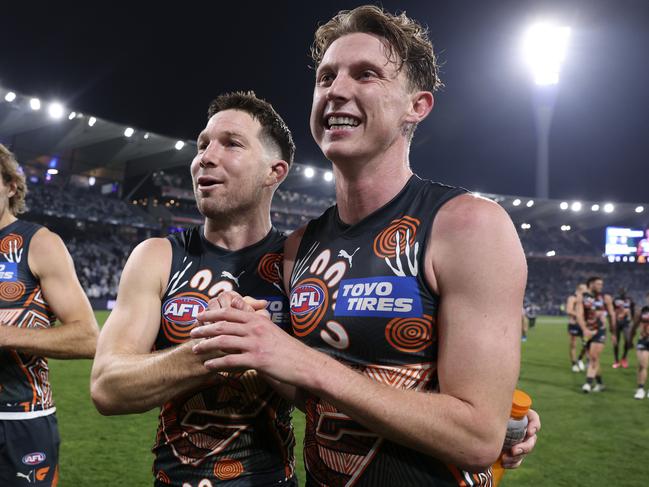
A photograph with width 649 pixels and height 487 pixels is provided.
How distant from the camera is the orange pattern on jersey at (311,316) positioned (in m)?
1.84

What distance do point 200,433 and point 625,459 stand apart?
6624mm

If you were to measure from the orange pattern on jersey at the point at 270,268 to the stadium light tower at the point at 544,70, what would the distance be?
5472 centimetres

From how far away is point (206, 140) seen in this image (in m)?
2.58

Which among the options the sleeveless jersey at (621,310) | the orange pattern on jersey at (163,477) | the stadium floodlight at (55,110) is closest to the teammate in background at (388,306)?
the orange pattern on jersey at (163,477)

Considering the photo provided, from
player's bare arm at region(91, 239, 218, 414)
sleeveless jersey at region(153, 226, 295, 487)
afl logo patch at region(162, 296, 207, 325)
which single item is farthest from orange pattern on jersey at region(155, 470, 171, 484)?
afl logo patch at region(162, 296, 207, 325)

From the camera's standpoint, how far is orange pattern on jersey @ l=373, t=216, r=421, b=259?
5.75 feet

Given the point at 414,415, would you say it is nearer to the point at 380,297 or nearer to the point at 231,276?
the point at 380,297

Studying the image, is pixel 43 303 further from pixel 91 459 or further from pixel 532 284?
pixel 532 284

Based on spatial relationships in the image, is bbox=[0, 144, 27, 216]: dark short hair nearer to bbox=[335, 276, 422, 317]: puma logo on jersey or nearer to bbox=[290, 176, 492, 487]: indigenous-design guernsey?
bbox=[290, 176, 492, 487]: indigenous-design guernsey

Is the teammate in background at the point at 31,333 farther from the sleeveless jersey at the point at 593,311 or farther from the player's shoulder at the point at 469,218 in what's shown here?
the sleeveless jersey at the point at 593,311

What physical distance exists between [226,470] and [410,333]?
3.50 feet

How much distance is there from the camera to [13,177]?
3514mm

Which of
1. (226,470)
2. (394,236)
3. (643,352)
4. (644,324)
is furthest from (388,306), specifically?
(643,352)

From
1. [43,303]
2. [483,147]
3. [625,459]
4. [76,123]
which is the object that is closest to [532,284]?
[483,147]
